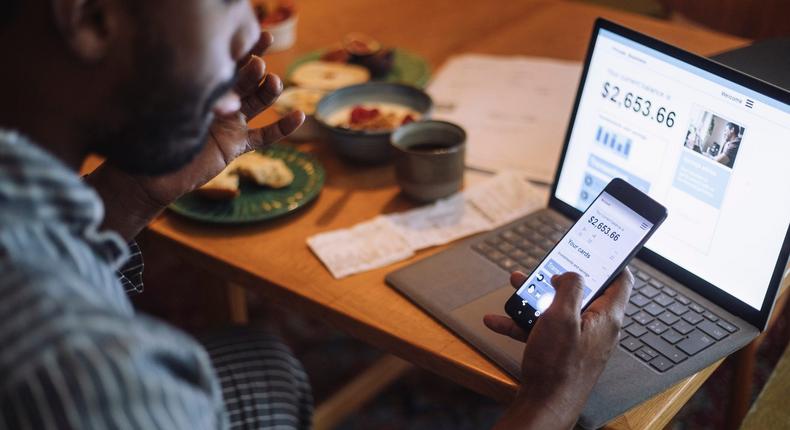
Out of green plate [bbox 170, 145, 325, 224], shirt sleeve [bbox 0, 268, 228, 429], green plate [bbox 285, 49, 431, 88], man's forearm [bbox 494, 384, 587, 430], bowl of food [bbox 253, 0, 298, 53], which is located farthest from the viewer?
bowl of food [bbox 253, 0, 298, 53]

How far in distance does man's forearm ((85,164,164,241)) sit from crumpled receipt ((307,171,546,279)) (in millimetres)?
223

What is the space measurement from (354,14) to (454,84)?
39cm

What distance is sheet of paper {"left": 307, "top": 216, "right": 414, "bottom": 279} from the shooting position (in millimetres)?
1073

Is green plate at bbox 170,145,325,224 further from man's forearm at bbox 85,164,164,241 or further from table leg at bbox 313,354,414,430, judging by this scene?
table leg at bbox 313,354,414,430

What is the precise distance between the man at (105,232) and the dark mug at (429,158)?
347 millimetres

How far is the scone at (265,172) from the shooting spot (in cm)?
121

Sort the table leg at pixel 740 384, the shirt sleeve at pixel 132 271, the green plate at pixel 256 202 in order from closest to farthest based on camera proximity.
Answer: the shirt sleeve at pixel 132 271 < the green plate at pixel 256 202 < the table leg at pixel 740 384

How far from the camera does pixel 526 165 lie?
4.18ft

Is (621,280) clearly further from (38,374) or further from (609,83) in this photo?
(38,374)

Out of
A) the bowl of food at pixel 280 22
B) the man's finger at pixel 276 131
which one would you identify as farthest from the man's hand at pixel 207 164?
the bowl of food at pixel 280 22

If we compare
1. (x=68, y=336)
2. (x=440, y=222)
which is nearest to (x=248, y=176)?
(x=440, y=222)

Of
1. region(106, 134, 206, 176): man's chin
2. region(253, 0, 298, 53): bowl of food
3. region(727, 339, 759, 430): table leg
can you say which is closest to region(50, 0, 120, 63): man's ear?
region(106, 134, 206, 176): man's chin

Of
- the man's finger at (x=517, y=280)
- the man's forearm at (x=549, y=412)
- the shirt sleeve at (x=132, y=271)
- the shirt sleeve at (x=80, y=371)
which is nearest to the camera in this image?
the shirt sleeve at (x=80, y=371)

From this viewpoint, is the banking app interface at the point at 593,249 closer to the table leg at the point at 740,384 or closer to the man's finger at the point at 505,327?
the man's finger at the point at 505,327
